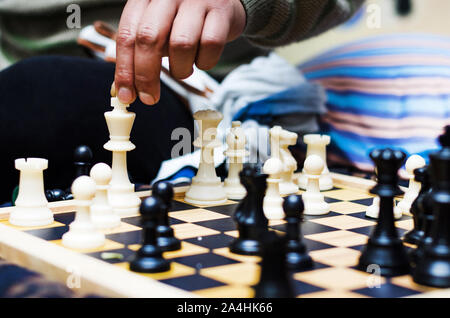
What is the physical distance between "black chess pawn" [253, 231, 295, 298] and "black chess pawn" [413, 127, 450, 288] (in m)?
0.24

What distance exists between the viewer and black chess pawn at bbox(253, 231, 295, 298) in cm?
89

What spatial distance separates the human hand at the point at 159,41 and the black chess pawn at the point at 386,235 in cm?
58

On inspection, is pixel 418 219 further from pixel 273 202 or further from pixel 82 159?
pixel 82 159

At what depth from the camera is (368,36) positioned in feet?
10.1

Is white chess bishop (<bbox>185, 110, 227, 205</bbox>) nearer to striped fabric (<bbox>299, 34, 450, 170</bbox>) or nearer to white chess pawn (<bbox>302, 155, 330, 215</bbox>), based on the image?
white chess pawn (<bbox>302, 155, 330, 215</bbox>)

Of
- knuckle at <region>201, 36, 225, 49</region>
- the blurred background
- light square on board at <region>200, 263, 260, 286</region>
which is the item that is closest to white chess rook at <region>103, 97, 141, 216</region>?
knuckle at <region>201, 36, 225, 49</region>

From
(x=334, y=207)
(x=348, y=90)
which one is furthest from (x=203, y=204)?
(x=348, y=90)

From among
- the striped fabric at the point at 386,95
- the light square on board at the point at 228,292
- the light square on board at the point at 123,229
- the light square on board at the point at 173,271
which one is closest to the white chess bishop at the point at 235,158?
the light square on board at the point at 123,229

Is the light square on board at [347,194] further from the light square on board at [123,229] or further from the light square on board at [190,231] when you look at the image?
the light square on board at [123,229]

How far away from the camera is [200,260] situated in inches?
44.7

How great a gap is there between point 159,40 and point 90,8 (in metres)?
1.37

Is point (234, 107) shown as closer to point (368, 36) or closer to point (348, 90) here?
point (348, 90)

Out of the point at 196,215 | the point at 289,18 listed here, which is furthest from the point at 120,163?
the point at 289,18

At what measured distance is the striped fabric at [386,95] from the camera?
8.16ft
